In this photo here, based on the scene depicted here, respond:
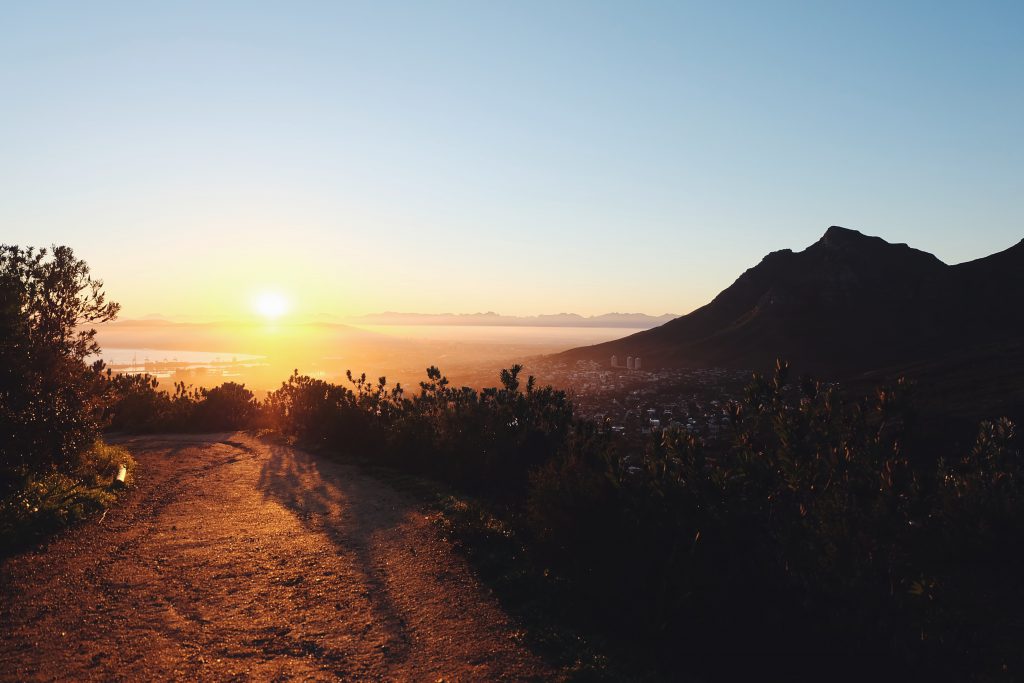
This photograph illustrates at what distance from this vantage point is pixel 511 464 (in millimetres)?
19234

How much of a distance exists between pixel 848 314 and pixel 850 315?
0.35 meters

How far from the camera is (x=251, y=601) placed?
31.9ft

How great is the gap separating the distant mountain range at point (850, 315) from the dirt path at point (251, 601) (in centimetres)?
5250

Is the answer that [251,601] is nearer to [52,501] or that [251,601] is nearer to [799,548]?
[52,501]

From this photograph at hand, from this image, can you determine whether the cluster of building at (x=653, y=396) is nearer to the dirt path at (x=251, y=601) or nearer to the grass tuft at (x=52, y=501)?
the dirt path at (x=251, y=601)

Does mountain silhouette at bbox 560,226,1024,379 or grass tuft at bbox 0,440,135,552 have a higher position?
mountain silhouette at bbox 560,226,1024,379

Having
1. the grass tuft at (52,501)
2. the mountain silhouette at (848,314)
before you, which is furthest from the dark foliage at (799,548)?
the mountain silhouette at (848,314)

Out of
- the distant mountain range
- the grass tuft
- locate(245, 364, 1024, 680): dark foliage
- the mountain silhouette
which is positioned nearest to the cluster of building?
the mountain silhouette

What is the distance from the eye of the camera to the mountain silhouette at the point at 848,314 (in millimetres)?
66688

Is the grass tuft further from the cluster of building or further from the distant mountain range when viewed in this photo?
the distant mountain range

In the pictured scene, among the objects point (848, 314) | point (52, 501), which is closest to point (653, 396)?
point (848, 314)

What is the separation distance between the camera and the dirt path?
25.9 ft

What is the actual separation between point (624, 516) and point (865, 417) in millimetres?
4158

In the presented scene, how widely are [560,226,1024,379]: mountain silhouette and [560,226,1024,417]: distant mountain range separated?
0.44ft
